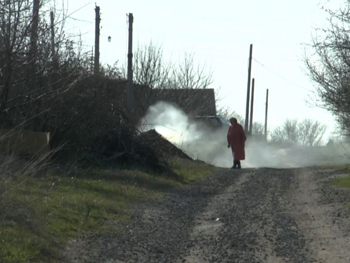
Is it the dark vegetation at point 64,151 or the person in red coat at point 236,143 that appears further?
the person in red coat at point 236,143

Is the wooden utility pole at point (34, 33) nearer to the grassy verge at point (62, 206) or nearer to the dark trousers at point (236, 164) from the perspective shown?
the grassy verge at point (62, 206)

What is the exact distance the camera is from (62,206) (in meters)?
12.4

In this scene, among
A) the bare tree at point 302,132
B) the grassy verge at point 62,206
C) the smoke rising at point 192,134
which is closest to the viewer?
the grassy verge at point 62,206

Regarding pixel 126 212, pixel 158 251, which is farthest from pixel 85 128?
pixel 158 251

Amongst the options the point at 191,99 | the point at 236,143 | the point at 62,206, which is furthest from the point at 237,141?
the point at 191,99

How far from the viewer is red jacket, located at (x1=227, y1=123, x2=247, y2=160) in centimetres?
2622

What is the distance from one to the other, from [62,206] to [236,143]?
1449 centimetres

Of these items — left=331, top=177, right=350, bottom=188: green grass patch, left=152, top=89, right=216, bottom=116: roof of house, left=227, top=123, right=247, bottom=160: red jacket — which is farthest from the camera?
left=152, top=89, right=216, bottom=116: roof of house

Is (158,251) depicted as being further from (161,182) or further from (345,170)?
(345,170)

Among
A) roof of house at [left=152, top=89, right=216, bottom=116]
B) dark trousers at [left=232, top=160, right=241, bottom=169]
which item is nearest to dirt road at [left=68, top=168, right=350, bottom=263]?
dark trousers at [left=232, top=160, right=241, bottom=169]

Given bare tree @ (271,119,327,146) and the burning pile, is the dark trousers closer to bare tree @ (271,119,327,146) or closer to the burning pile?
the burning pile

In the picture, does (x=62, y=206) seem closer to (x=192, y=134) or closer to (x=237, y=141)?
(x=237, y=141)

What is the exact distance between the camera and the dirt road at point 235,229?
9.78m

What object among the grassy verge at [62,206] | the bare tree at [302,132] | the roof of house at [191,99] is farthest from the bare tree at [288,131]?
the grassy verge at [62,206]
